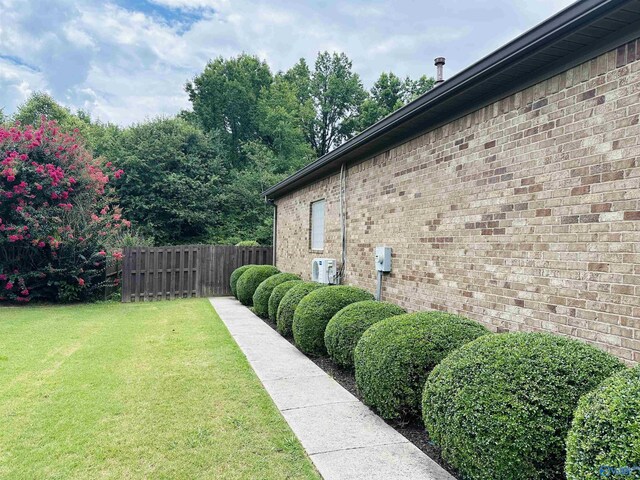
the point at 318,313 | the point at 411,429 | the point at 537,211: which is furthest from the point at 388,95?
the point at 411,429

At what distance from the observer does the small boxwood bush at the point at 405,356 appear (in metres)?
3.26

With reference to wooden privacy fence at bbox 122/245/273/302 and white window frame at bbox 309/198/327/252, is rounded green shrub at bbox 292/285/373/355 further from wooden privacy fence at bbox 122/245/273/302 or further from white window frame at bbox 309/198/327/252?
wooden privacy fence at bbox 122/245/273/302

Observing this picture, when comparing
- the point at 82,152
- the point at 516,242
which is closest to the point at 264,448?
the point at 516,242

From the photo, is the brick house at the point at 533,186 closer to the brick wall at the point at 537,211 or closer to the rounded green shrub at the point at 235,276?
the brick wall at the point at 537,211

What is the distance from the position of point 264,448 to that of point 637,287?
2759 millimetres

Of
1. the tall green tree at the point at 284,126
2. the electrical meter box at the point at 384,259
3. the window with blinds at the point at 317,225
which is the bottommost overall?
the electrical meter box at the point at 384,259

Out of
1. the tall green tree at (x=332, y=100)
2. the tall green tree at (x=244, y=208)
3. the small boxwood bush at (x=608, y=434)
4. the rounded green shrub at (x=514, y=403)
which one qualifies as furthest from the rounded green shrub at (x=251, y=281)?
the tall green tree at (x=332, y=100)

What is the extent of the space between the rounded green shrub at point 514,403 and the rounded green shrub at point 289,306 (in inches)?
158

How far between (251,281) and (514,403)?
863 cm

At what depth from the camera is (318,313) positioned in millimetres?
5453

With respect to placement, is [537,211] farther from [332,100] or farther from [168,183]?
[332,100]

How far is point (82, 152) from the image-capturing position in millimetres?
10914

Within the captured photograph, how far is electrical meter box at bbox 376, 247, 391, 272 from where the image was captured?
223 inches

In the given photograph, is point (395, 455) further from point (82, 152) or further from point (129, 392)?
point (82, 152)
